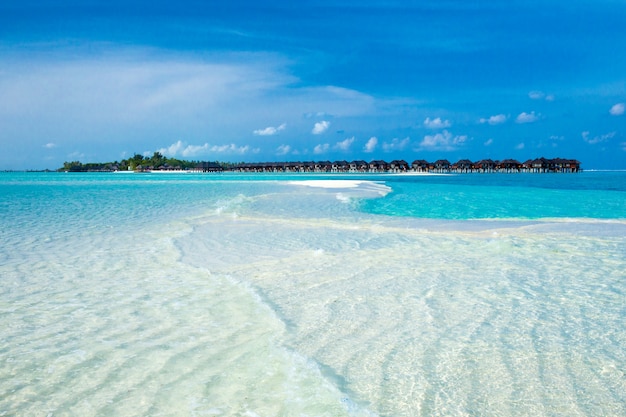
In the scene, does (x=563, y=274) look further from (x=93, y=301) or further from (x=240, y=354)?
(x=93, y=301)

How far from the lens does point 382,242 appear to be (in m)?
10.3

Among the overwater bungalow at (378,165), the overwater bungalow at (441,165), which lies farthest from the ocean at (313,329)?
the overwater bungalow at (378,165)

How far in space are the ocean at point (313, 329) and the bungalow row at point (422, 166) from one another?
14866 cm

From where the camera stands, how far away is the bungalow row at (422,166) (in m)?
145

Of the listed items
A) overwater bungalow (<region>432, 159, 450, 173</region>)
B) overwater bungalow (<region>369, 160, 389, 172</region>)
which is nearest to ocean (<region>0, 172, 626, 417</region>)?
overwater bungalow (<region>432, 159, 450, 173</region>)

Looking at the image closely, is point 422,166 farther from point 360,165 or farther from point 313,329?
point 313,329

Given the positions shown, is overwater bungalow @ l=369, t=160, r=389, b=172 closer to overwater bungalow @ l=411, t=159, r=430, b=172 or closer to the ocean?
overwater bungalow @ l=411, t=159, r=430, b=172

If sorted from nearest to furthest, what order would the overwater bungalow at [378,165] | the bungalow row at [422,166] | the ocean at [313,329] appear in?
the ocean at [313,329], the bungalow row at [422,166], the overwater bungalow at [378,165]

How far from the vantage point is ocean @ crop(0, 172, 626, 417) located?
3.36m

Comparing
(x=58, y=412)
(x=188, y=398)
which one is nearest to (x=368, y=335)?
(x=188, y=398)

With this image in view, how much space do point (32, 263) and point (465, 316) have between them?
707cm

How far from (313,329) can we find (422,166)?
160m

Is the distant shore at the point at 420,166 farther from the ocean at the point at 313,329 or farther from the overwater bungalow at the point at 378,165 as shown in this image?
the ocean at the point at 313,329

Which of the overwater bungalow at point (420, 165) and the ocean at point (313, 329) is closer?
the ocean at point (313, 329)
